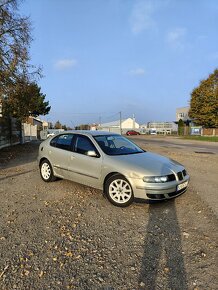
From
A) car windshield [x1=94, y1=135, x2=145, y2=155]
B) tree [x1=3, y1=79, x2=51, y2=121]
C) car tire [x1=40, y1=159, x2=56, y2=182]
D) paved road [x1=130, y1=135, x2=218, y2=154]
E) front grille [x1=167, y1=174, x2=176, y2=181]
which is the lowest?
paved road [x1=130, y1=135, x2=218, y2=154]

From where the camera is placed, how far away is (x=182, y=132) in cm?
5484

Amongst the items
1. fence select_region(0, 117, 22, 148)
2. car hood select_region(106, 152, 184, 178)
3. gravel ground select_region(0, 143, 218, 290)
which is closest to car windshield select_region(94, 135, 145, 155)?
car hood select_region(106, 152, 184, 178)

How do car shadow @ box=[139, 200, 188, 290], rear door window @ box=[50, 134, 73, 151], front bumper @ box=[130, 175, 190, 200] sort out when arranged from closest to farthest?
car shadow @ box=[139, 200, 188, 290], front bumper @ box=[130, 175, 190, 200], rear door window @ box=[50, 134, 73, 151]

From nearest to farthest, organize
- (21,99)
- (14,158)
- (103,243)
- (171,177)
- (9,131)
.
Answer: (103,243) → (171,177) → (14,158) → (21,99) → (9,131)

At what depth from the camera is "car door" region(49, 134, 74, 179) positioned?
7.04 meters

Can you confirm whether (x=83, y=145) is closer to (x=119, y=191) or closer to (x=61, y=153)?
(x=61, y=153)

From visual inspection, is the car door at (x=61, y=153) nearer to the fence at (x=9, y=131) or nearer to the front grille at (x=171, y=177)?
the front grille at (x=171, y=177)

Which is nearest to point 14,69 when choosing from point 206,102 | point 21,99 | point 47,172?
point 21,99

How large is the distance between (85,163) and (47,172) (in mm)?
1787

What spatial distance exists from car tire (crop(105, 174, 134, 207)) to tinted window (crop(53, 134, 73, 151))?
1.77 meters

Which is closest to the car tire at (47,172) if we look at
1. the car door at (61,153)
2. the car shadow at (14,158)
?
the car door at (61,153)

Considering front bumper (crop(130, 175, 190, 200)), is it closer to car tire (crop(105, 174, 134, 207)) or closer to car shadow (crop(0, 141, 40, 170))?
car tire (crop(105, 174, 134, 207))

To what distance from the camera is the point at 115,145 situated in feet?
22.3

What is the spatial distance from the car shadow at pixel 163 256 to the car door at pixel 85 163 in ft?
5.02
